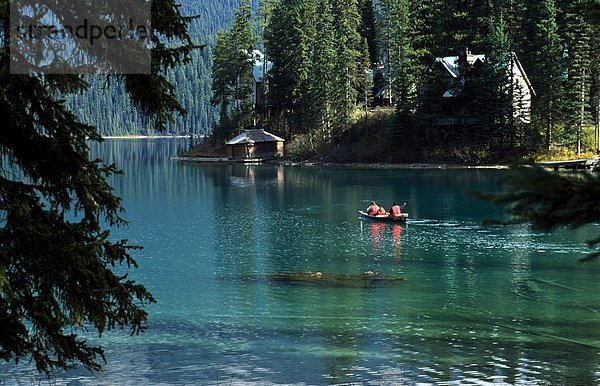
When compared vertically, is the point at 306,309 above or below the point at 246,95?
below

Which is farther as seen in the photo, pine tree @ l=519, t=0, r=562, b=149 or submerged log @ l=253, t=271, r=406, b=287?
pine tree @ l=519, t=0, r=562, b=149

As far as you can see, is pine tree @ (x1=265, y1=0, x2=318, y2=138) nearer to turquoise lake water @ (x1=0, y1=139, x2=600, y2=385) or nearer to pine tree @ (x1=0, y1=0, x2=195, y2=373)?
turquoise lake water @ (x1=0, y1=139, x2=600, y2=385)

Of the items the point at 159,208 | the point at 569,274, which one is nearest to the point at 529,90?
the point at 159,208

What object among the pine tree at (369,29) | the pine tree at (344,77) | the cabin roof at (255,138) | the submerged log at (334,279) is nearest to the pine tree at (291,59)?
the cabin roof at (255,138)

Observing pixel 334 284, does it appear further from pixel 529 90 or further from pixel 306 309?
pixel 529 90

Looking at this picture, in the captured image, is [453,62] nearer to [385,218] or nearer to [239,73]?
[239,73]

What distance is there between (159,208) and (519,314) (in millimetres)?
34498

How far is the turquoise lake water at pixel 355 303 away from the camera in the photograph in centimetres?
1928

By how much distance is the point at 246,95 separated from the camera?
360 feet

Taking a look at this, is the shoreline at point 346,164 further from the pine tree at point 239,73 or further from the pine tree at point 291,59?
the pine tree at point 291,59

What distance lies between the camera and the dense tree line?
241 feet

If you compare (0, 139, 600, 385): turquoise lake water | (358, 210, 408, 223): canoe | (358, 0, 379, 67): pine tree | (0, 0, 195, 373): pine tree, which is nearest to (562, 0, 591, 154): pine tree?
(0, 139, 600, 385): turquoise lake water

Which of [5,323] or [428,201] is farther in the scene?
[428,201]
